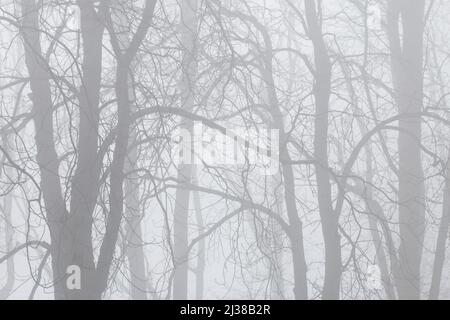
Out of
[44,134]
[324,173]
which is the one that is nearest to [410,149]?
[324,173]

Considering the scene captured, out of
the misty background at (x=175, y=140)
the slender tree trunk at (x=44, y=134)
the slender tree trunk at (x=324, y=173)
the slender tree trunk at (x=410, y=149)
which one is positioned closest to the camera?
the misty background at (x=175, y=140)

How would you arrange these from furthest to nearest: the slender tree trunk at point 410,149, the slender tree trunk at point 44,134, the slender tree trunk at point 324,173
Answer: the slender tree trunk at point 410,149 → the slender tree trunk at point 324,173 → the slender tree trunk at point 44,134

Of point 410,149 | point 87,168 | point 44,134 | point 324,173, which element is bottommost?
point 87,168

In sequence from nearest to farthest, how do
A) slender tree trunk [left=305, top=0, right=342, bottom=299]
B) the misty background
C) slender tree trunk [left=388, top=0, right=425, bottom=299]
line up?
1. the misty background
2. slender tree trunk [left=305, top=0, right=342, bottom=299]
3. slender tree trunk [left=388, top=0, right=425, bottom=299]

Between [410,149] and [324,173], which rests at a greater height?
[410,149]

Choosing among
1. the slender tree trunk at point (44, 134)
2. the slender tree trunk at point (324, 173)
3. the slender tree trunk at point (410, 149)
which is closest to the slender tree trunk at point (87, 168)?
the slender tree trunk at point (44, 134)

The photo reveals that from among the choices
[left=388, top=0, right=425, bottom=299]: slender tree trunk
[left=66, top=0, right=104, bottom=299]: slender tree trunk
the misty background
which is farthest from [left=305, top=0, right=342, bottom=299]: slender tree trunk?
[left=66, top=0, right=104, bottom=299]: slender tree trunk

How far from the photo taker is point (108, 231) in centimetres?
575

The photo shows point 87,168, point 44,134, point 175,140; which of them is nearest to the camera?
point 87,168

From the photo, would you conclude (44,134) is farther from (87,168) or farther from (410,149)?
(410,149)

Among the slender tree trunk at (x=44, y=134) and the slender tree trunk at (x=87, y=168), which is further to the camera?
the slender tree trunk at (x=44, y=134)

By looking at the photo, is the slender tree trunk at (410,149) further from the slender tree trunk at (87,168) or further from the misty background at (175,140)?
the slender tree trunk at (87,168)

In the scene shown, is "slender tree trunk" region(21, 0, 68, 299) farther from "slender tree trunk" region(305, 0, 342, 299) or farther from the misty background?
"slender tree trunk" region(305, 0, 342, 299)
